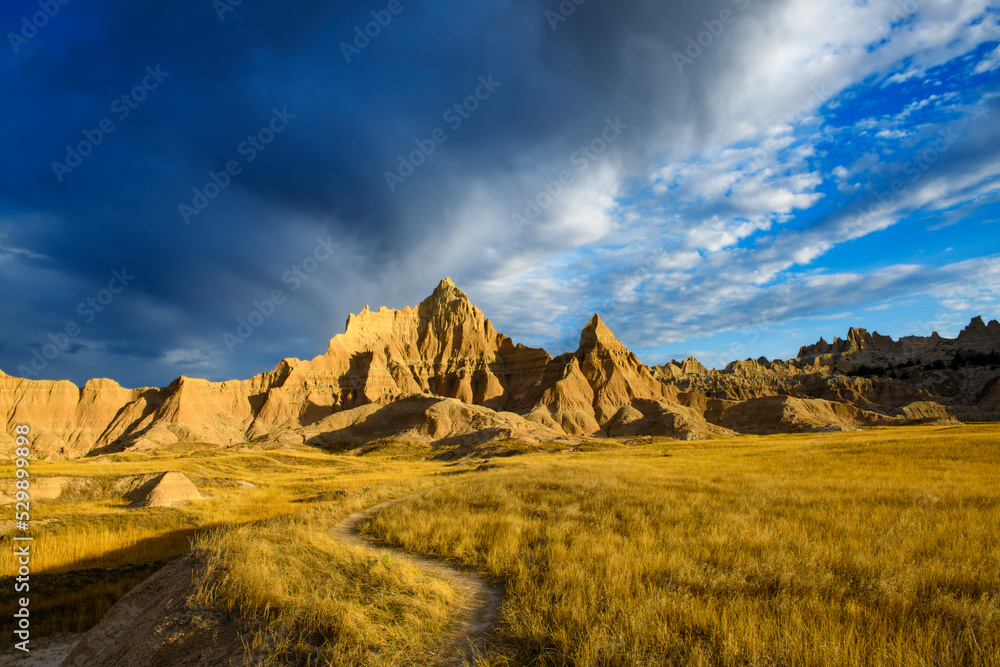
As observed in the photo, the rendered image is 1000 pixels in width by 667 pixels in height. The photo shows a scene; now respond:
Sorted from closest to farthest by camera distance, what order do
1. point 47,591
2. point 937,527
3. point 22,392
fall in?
point 47,591 < point 937,527 < point 22,392

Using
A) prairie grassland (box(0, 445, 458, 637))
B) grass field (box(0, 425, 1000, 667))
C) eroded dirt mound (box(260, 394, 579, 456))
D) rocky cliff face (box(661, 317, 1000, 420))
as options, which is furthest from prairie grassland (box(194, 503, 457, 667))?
rocky cliff face (box(661, 317, 1000, 420))

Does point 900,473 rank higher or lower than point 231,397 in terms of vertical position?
lower

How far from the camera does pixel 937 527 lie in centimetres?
938

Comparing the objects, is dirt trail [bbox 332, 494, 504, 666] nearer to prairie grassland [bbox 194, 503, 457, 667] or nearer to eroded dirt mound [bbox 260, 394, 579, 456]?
prairie grassland [bbox 194, 503, 457, 667]

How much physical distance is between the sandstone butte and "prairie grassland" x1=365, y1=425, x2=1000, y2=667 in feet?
206

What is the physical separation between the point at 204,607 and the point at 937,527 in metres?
13.3

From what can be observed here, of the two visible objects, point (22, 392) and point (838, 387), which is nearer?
point (22, 392)

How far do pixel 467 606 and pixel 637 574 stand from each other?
2644 mm

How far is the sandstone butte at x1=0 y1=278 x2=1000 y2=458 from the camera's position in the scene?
3415 inches

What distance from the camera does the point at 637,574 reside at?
7.04 metres

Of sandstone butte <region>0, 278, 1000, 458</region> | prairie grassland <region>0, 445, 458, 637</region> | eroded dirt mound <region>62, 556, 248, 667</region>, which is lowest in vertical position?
prairie grassland <region>0, 445, 458, 637</region>

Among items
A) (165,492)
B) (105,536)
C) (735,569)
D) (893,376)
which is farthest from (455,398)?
(893,376)

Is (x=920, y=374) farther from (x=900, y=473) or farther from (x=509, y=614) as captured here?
(x=509, y=614)

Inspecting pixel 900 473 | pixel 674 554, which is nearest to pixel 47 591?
pixel 674 554
